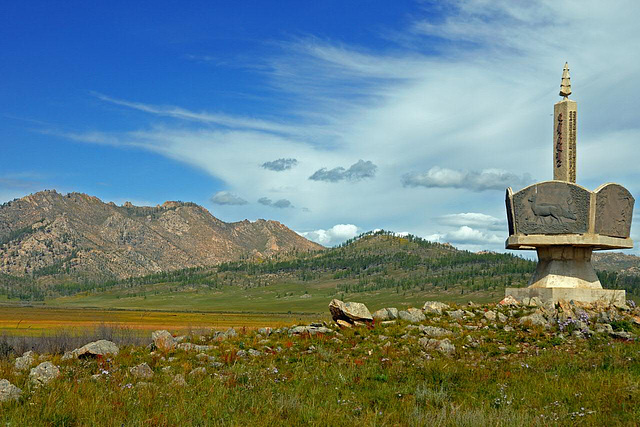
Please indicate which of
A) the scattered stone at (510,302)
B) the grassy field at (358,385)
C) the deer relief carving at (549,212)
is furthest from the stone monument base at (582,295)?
the grassy field at (358,385)

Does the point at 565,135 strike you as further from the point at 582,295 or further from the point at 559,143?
the point at 582,295

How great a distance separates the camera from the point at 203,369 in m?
15.2

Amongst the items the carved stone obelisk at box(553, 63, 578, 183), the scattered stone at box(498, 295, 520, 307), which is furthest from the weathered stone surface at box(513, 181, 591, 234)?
the scattered stone at box(498, 295, 520, 307)

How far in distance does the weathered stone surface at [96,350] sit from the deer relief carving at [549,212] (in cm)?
1761

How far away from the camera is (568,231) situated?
23750 mm

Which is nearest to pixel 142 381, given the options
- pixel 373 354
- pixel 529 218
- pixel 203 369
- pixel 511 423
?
pixel 203 369

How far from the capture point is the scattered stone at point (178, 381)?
42.0 ft

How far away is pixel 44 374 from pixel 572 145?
23359 millimetres

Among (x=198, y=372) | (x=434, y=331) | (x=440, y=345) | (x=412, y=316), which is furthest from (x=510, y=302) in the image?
(x=198, y=372)

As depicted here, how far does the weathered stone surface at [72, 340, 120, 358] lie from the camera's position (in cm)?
1752

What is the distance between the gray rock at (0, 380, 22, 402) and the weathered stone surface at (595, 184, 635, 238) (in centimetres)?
2183

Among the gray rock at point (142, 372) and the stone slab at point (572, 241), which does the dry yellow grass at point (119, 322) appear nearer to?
the stone slab at point (572, 241)

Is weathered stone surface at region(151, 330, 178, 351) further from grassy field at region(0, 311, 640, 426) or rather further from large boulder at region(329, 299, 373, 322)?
large boulder at region(329, 299, 373, 322)

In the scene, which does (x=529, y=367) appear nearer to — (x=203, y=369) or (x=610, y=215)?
(x=203, y=369)
